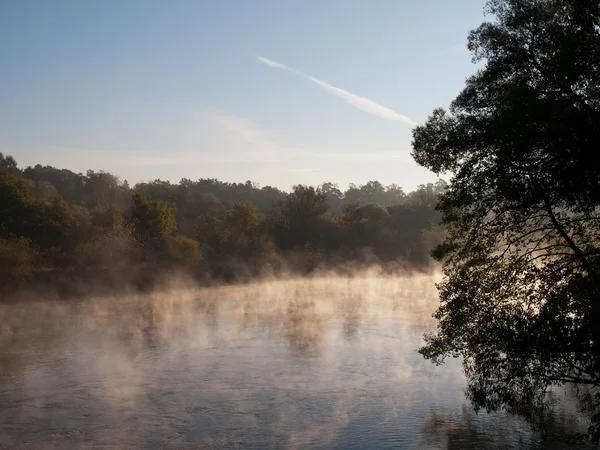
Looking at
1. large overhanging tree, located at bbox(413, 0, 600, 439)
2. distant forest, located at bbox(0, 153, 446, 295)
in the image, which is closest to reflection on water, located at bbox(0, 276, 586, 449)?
large overhanging tree, located at bbox(413, 0, 600, 439)

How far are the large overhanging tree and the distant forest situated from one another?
30249mm

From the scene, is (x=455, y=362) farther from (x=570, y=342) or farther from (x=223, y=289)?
(x=223, y=289)

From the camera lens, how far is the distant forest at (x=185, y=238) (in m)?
49.8

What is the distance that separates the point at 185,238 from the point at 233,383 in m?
35.1

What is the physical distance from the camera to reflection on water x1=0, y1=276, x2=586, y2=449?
17.7m

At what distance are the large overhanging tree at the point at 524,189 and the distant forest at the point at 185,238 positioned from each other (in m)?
30.2

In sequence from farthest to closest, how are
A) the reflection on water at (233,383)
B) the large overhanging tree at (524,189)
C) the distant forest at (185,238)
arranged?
the distant forest at (185,238) → the reflection on water at (233,383) → the large overhanging tree at (524,189)

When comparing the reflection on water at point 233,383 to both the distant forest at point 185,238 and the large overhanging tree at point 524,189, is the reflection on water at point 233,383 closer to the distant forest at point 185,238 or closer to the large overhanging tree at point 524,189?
the large overhanging tree at point 524,189

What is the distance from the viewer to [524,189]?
1541cm

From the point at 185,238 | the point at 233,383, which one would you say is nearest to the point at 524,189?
the point at 233,383

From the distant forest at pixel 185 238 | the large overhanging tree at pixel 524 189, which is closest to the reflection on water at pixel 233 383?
the large overhanging tree at pixel 524 189

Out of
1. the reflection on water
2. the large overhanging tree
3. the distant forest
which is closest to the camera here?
the large overhanging tree

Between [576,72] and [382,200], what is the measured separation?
15055 cm

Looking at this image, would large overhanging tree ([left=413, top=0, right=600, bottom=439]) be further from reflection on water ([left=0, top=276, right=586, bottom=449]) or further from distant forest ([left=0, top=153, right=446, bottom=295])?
distant forest ([left=0, top=153, right=446, bottom=295])
